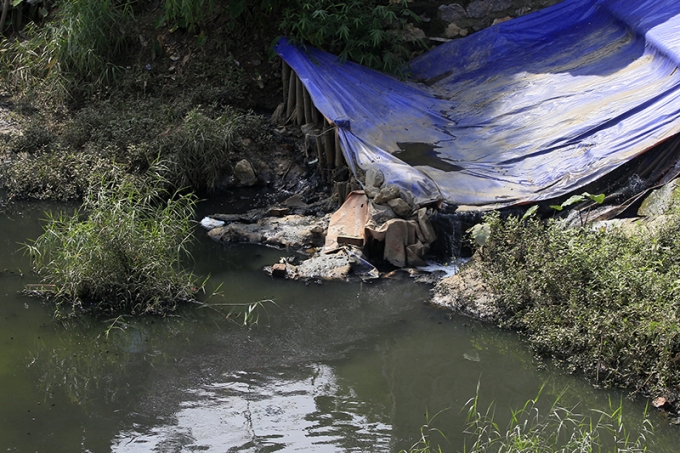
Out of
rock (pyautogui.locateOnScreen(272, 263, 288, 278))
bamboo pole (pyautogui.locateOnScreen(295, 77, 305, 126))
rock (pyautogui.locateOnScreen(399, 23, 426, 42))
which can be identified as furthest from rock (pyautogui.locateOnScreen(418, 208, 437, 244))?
rock (pyautogui.locateOnScreen(399, 23, 426, 42))

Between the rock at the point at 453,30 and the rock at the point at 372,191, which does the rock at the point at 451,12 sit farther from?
the rock at the point at 372,191

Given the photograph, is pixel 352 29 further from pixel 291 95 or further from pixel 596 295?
pixel 596 295

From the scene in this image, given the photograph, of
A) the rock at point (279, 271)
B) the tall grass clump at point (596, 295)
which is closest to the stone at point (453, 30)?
the tall grass clump at point (596, 295)

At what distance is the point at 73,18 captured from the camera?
9.53 m

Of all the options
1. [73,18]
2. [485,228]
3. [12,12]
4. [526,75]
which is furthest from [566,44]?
[12,12]

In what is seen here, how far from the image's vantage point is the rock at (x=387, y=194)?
21.0ft

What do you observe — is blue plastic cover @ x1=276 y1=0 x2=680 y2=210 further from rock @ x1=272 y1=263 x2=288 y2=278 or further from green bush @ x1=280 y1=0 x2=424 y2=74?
rock @ x1=272 y1=263 x2=288 y2=278

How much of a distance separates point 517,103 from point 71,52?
5706 mm

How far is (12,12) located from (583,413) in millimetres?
10281

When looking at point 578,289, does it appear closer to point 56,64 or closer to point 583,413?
point 583,413

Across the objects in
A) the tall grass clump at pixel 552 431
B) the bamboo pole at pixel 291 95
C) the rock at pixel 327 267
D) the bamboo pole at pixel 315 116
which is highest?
the bamboo pole at pixel 291 95

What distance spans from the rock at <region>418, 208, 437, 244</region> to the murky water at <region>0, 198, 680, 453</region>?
533 millimetres

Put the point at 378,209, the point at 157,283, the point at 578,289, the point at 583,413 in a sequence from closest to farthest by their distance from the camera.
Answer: the point at 583,413, the point at 578,289, the point at 157,283, the point at 378,209

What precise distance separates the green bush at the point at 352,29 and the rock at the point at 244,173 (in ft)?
5.48
